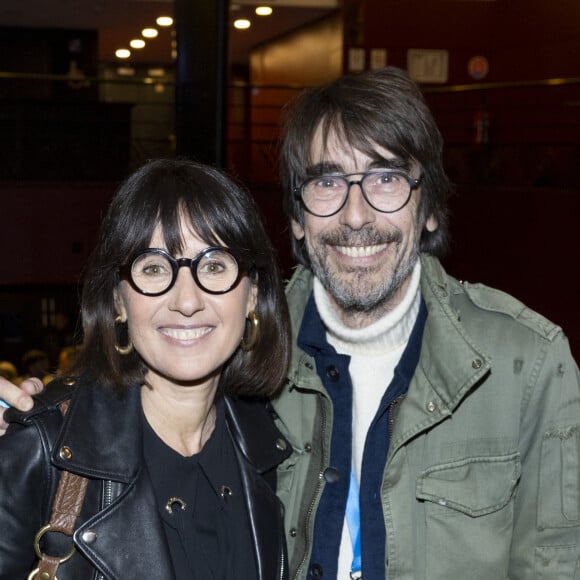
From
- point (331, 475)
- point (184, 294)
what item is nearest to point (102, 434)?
point (184, 294)

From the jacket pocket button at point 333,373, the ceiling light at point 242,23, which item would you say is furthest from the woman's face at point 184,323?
the ceiling light at point 242,23

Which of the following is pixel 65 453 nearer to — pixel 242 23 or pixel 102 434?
pixel 102 434

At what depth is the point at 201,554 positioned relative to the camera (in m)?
1.87

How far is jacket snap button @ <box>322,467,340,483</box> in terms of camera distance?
2100 millimetres

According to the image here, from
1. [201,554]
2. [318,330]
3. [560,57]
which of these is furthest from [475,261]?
[201,554]

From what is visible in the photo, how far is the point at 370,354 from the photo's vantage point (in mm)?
2174

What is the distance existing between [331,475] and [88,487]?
627 millimetres

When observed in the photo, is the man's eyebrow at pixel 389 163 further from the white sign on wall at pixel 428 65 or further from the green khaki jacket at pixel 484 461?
the white sign on wall at pixel 428 65

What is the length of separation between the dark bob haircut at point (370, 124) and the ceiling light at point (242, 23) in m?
11.2

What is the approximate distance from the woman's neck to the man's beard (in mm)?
427

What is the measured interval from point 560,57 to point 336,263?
9.36 meters

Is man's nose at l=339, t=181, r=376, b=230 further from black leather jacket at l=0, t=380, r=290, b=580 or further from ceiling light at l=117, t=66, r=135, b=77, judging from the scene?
ceiling light at l=117, t=66, r=135, b=77

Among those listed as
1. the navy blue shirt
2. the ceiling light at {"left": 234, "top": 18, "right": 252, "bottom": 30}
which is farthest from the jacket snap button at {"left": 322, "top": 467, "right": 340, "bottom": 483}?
the ceiling light at {"left": 234, "top": 18, "right": 252, "bottom": 30}

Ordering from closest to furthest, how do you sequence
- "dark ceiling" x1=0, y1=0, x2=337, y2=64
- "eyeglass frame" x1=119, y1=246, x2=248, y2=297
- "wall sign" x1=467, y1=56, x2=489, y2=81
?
1. "eyeglass frame" x1=119, y1=246, x2=248, y2=297
2. "wall sign" x1=467, y1=56, x2=489, y2=81
3. "dark ceiling" x1=0, y1=0, x2=337, y2=64
